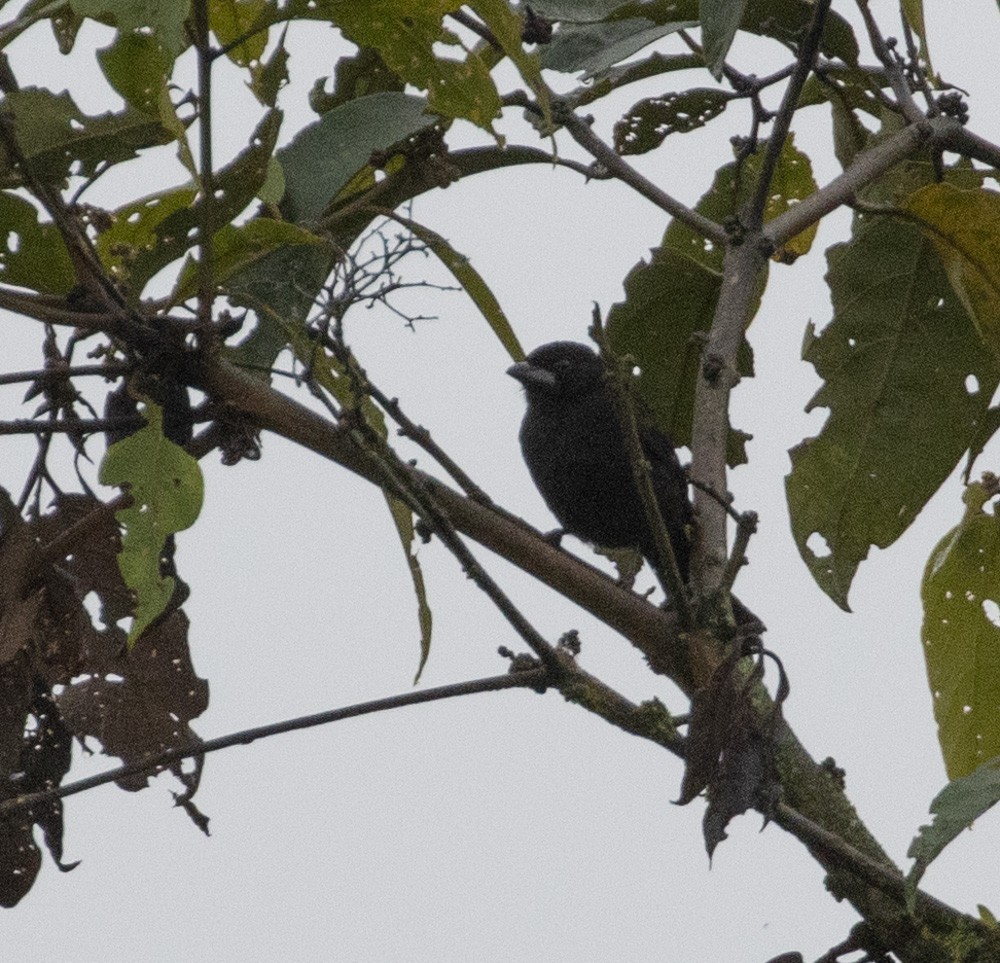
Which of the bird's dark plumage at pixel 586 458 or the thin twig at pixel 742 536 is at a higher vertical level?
the bird's dark plumage at pixel 586 458

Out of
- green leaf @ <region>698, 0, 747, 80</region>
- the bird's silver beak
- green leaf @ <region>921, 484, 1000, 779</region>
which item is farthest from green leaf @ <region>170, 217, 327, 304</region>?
the bird's silver beak

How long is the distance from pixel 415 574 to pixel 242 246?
1.87ft

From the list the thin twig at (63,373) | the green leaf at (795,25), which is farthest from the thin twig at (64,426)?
the green leaf at (795,25)

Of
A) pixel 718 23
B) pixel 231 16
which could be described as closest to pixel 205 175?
pixel 231 16

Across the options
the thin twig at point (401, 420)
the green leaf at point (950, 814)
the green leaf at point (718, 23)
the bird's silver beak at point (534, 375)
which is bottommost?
the green leaf at point (950, 814)

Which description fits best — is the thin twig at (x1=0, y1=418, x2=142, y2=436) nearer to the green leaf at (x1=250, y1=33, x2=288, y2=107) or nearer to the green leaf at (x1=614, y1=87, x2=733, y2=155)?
the green leaf at (x1=250, y1=33, x2=288, y2=107)

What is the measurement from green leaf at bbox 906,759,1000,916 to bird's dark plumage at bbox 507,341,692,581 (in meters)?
2.71

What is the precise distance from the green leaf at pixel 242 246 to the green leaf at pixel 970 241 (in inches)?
42.0

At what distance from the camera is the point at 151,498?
2080 millimetres

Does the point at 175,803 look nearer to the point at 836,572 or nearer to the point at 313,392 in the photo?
the point at 313,392

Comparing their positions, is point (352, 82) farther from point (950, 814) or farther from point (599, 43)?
point (950, 814)

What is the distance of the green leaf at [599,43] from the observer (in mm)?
2785

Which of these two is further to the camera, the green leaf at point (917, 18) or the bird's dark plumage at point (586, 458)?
the bird's dark plumage at point (586, 458)

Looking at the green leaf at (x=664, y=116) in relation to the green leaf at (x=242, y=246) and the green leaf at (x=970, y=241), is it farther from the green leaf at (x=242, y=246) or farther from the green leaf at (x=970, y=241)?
the green leaf at (x=242, y=246)
